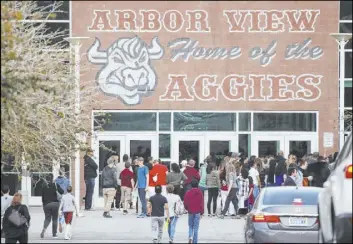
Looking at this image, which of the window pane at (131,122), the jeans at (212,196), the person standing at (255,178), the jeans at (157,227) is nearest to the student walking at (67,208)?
the jeans at (157,227)

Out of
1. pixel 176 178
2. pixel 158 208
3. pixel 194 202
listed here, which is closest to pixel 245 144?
pixel 176 178

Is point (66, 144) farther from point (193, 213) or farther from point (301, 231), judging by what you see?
point (301, 231)

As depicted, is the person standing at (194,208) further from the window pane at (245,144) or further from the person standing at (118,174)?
the window pane at (245,144)

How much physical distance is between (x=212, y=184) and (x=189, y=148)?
6.68 metres

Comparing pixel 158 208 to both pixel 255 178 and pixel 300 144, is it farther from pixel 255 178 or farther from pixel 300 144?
pixel 300 144

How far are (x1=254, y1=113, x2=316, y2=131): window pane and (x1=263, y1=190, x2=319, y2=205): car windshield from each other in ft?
64.8

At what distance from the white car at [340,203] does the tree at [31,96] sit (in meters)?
5.44

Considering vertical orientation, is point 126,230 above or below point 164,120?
below

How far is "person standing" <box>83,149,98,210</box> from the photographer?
36938 mm

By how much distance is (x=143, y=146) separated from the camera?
41.5 meters

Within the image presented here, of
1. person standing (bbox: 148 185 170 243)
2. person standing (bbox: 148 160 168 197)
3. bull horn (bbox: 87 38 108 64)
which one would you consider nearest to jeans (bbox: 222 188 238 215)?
person standing (bbox: 148 160 168 197)

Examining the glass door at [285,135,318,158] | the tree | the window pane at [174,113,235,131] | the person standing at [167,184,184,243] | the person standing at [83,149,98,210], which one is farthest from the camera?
the window pane at [174,113,235,131]

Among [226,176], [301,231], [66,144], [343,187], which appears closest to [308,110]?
[226,176]

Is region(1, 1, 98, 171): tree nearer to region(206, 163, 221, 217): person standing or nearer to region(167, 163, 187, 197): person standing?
region(167, 163, 187, 197): person standing
